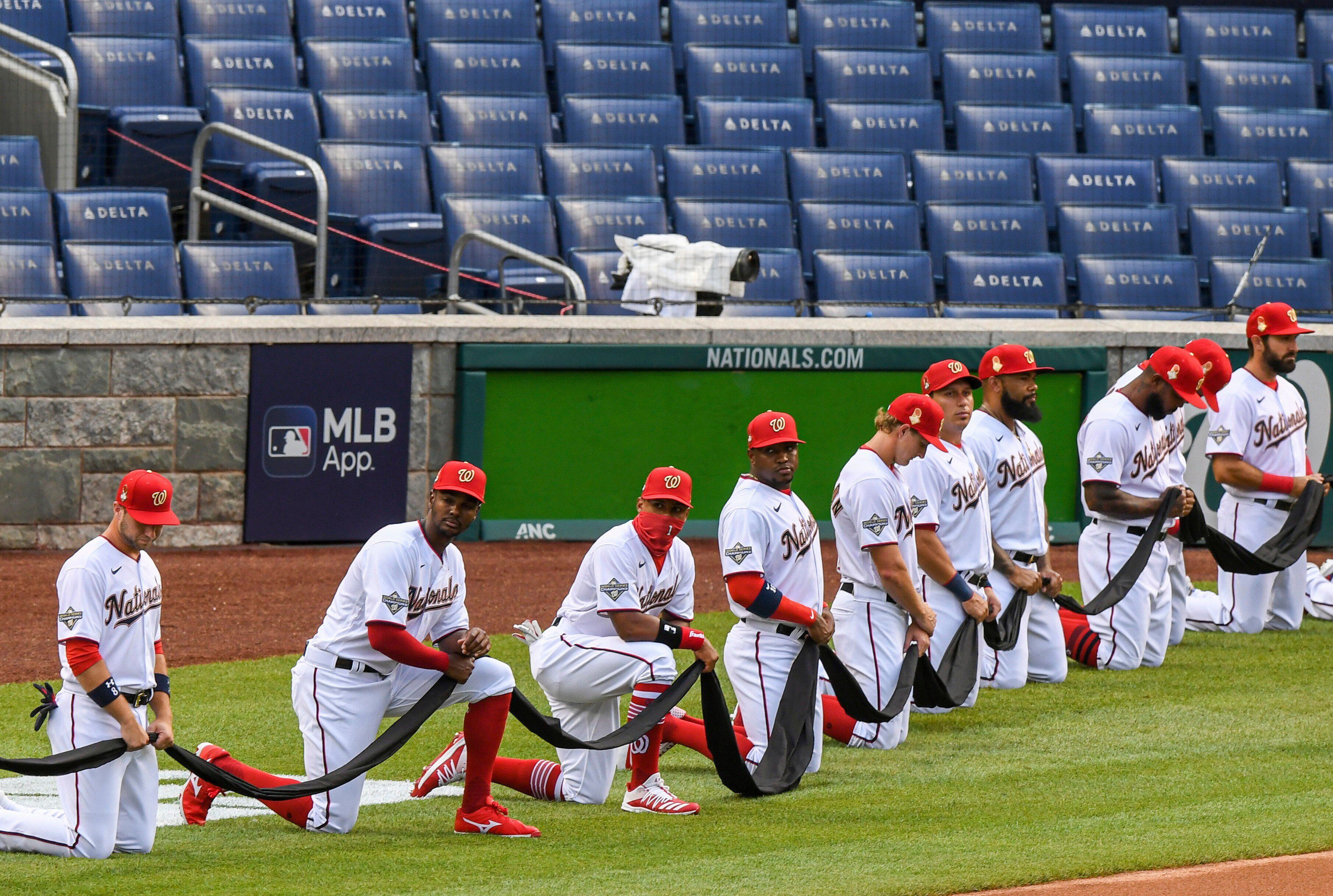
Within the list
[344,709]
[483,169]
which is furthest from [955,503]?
[483,169]

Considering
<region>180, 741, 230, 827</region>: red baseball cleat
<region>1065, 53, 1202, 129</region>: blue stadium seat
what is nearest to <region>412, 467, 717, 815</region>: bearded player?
<region>180, 741, 230, 827</region>: red baseball cleat

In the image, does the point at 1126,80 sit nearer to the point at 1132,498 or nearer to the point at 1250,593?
the point at 1250,593

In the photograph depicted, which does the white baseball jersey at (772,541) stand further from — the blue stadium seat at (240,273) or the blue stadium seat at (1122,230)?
the blue stadium seat at (1122,230)

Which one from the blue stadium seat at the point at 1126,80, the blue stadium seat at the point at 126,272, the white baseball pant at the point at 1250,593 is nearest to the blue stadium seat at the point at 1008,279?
the blue stadium seat at the point at 1126,80

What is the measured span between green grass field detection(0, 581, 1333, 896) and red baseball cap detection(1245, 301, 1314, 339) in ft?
7.35

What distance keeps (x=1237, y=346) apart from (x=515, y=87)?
21.0 ft

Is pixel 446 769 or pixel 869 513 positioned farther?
pixel 869 513

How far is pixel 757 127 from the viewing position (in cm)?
1511

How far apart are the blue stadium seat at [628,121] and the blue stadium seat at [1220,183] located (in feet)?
14.4

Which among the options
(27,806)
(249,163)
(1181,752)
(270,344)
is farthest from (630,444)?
(27,806)

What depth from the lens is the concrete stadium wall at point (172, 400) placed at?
11117 millimetres

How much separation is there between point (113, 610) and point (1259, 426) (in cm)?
705

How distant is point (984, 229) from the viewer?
47.5ft

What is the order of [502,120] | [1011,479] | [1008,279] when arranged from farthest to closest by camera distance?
[502,120], [1008,279], [1011,479]
